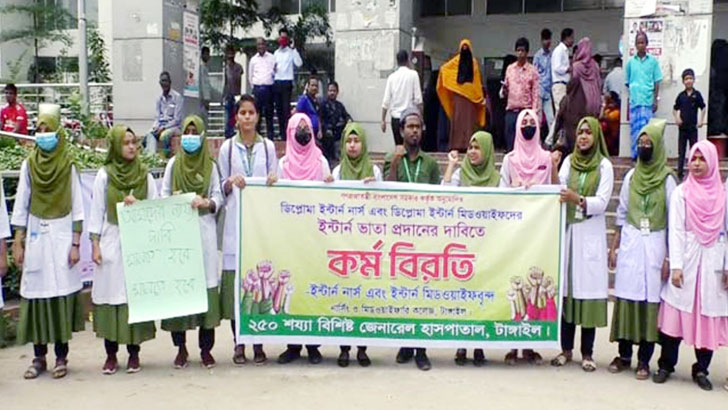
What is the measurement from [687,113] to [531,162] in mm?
5041

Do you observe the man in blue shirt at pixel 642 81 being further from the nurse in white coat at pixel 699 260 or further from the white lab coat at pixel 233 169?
the white lab coat at pixel 233 169

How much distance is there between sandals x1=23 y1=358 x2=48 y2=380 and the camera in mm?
5520

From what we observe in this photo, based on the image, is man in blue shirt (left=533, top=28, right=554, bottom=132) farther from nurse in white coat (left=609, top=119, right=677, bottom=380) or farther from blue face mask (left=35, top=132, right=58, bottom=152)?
blue face mask (left=35, top=132, right=58, bottom=152)

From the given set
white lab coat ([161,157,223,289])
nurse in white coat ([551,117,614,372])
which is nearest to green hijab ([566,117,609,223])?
nurse in white coat ([551,117,614,372])

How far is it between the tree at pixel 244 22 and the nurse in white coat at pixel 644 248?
12986 millimetres

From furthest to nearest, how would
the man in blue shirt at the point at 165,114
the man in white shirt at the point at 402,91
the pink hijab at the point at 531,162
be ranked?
the man in blue shirt at the point at 165,114, the man in white shirt at the point at 402,91, the pink hijab at the point at 531,162

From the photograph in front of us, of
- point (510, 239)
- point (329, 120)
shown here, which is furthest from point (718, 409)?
point (329, 120)

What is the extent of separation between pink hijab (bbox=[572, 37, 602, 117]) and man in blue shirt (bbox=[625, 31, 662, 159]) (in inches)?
22.8

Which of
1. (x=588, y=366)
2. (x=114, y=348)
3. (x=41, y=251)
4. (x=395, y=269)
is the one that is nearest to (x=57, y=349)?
(x=114, y=348)

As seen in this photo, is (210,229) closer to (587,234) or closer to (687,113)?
(587,234)

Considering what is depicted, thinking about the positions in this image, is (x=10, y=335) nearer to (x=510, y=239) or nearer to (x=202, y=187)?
(x=202, y=187)

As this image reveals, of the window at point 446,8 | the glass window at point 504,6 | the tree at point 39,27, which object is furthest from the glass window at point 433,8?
the tree at point 39,27

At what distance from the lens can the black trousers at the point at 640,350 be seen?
550 cm

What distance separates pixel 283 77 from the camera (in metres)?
12.0
